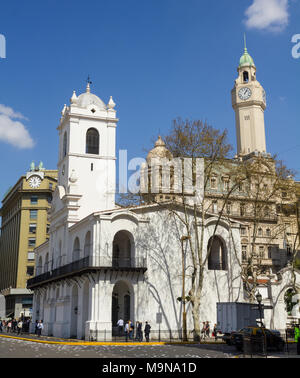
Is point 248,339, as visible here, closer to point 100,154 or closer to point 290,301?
point 290,301

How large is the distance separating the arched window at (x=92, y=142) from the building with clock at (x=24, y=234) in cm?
3824

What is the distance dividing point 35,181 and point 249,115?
4107 cm

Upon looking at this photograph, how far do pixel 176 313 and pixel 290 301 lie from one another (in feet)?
37.0

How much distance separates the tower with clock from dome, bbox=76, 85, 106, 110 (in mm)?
38946

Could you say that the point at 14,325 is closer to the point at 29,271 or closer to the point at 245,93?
the point at 29,271

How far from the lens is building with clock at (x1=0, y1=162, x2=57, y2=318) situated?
7875 centimetres

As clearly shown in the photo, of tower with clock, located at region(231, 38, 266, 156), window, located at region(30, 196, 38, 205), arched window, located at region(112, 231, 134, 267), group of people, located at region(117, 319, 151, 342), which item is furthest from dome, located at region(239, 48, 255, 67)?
group of people, located at region(117, 319, 151, 342)

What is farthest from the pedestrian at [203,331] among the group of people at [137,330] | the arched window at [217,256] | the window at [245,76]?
the window at [245,76]

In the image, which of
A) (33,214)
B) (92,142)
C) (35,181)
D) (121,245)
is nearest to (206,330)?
(121,245)

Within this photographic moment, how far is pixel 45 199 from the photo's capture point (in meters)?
85.4

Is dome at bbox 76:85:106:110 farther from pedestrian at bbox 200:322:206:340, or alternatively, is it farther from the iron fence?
pedestrian at bbox 200:322:206:340

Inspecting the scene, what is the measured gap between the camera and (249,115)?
85.9 metres
